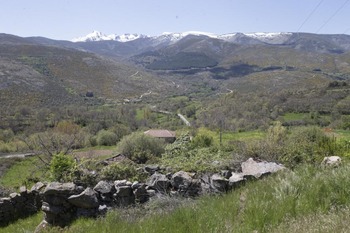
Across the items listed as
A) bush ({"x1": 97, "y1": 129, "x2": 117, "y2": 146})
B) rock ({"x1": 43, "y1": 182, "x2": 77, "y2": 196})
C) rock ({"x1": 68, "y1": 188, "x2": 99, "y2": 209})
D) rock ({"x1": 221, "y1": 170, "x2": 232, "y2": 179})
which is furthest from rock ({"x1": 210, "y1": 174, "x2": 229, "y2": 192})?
bush ({"x1": 97, "y1": 129, "x2": 117, "y2": 146})

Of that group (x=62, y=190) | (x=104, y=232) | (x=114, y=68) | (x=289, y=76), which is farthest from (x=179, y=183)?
(x=289, y=76)

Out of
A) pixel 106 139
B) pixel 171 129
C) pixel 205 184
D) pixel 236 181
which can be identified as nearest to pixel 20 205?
pixel 205 184

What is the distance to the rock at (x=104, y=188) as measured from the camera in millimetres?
8430

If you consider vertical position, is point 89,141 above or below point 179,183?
below

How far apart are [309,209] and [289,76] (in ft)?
435

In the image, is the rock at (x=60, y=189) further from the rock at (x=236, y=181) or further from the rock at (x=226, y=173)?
the rock at (x=226, y=173)

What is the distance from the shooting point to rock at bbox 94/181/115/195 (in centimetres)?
843

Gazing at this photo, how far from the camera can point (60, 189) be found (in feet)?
26.2

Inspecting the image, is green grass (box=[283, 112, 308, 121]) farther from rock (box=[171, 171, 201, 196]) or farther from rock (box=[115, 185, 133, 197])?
rock (box=[115, 185, 133, 197])

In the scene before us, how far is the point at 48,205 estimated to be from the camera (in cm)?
798

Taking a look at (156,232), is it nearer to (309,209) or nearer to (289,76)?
(309,209)

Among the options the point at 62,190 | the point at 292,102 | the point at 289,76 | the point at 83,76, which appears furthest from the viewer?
the point at 289,76

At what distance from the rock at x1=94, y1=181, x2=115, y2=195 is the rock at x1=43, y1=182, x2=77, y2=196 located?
0.56 metres

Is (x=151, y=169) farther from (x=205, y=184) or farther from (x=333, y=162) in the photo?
(x=333, y=162)
